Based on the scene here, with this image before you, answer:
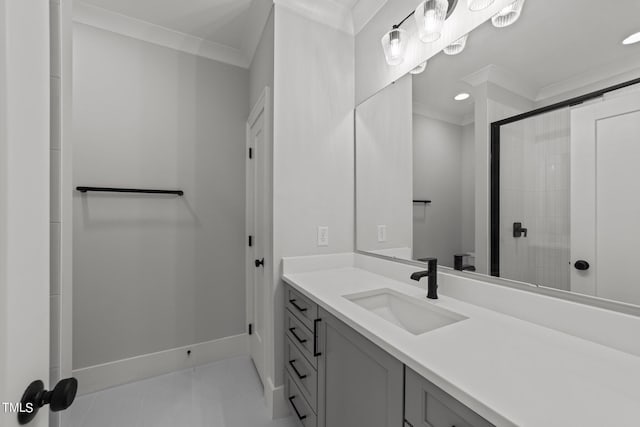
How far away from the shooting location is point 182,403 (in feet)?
5.80

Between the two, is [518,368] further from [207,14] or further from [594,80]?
[207,14]

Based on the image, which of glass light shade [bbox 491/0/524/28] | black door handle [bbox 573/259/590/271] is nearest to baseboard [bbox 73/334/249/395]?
black door handle [bbox 573/259/590/271]

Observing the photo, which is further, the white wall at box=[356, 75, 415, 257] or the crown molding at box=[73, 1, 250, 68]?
the crown molding at box=[73, 1, 250, 68]

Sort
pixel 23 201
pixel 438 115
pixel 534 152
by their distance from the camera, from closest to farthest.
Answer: pixel 23 201 → pixel 534 152 → pixel 438 115

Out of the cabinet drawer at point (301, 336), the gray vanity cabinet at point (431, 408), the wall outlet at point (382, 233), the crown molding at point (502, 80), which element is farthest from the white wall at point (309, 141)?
the gray vanity cabinet at point (431, 408)

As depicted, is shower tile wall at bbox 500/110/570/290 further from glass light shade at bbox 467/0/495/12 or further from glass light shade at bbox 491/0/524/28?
glass light shade at bbox 467/0/495/12

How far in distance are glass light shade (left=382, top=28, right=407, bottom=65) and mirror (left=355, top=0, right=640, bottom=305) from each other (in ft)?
0.40

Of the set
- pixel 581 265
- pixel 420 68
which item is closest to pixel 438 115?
pixel 420 68

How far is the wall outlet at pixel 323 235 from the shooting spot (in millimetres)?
1790

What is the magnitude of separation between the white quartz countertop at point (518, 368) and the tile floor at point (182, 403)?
121 cm

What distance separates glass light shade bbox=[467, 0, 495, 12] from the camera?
1.10 m

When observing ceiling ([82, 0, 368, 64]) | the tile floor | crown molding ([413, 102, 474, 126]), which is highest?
ceiling ([82, 0, 368, 64])

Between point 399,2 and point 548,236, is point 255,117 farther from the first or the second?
point 548,236

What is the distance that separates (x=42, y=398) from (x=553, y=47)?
1.65 meters
